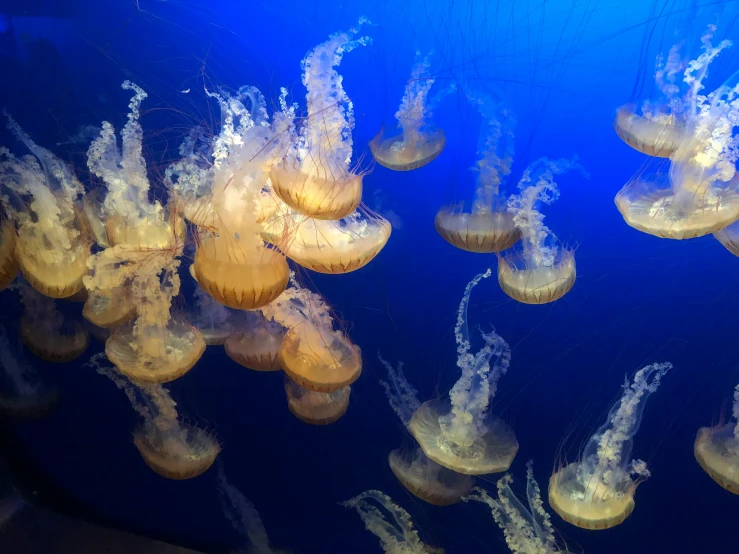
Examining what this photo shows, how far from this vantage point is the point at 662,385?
2926mm

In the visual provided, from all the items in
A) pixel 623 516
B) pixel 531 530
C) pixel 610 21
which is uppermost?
pixel 610 21

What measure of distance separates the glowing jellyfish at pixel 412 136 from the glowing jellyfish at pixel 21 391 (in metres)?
2.74

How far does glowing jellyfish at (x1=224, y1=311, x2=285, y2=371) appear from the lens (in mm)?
3084

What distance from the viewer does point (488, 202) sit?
2.59 meters

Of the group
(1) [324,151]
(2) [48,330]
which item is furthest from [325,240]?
(2) [48,330]

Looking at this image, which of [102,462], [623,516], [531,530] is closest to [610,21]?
[623,516]

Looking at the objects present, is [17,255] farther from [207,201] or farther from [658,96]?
[658,96]

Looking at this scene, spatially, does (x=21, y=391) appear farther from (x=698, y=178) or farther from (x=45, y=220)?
(x=698, y=178)

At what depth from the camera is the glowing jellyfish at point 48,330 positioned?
A: 3402 mm

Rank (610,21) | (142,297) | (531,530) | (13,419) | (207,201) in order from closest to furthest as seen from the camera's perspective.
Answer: (610,21) < (207,201) < (142,297) < (531,530) < (13,419)

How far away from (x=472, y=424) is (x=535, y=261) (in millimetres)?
916

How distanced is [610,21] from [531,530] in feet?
8.39

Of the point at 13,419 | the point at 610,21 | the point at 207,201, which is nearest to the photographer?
the point at 610,21

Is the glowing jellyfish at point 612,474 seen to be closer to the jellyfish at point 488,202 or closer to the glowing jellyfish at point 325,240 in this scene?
the jellyfish at point 488,202
